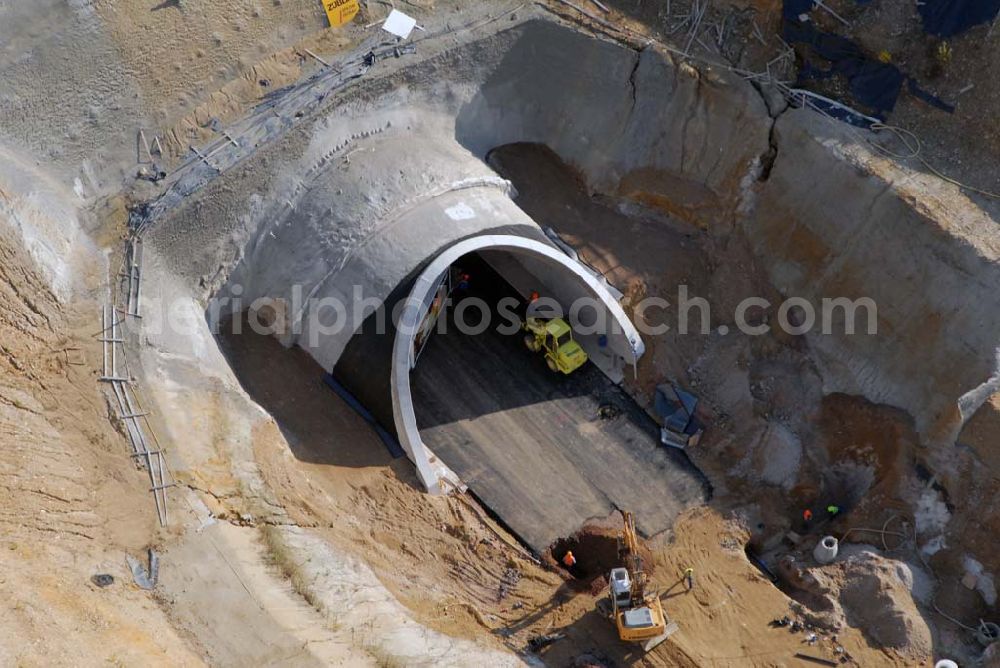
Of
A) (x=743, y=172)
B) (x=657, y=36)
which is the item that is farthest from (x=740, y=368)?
(x=657, y=36)

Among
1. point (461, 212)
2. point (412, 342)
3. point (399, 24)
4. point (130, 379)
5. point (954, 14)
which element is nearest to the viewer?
point (130, 379)

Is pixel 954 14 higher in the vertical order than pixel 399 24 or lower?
higher

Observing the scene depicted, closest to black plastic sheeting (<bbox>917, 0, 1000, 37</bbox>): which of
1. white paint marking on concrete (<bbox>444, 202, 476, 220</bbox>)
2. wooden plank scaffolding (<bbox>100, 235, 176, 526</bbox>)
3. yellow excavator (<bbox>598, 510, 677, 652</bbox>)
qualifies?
white paint marking on concrete (<bbox>444, 202, 476, 220</bbox>)

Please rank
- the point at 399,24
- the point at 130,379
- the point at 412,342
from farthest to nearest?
1. the point at 399,24
2. the point at 412,342
3. the point at 130,379

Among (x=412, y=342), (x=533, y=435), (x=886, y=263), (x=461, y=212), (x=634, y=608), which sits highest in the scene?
(x=886, y=263)

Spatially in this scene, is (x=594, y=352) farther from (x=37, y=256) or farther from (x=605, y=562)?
(x=37, y=256)

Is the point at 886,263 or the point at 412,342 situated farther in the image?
the point at 886,263

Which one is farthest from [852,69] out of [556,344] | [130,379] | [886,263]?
[130,379]

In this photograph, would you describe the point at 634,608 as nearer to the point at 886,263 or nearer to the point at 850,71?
the point at 886,263
